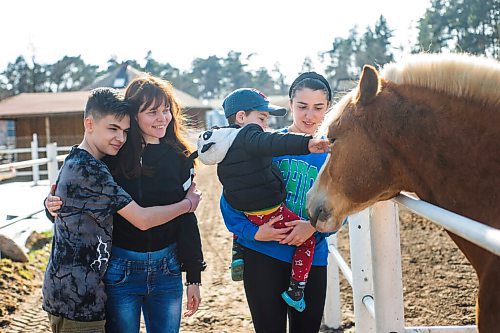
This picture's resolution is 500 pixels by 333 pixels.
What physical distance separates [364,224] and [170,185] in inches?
52.5

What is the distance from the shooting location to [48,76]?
55062 mm

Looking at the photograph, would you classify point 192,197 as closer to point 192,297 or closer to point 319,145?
point 192,297

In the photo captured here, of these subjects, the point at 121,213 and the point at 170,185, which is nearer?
the point at 121,213

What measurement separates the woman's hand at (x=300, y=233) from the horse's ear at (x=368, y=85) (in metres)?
0.64

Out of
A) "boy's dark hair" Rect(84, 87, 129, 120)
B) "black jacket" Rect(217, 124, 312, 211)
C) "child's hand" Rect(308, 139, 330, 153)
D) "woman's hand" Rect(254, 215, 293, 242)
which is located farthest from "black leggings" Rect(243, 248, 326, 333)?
"boy's dark hair" Rect(84, 87, 129, 120)

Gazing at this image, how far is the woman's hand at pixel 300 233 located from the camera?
221cm

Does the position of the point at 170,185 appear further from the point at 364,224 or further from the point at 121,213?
the point at 364,224

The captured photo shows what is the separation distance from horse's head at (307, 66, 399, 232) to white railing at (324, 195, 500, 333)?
4.9 inches

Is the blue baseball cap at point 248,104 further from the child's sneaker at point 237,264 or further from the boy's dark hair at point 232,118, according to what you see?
the child's sneaker at point 237,264

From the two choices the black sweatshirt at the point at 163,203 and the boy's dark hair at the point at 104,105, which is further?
the black sweatshirt at the point at 163,203

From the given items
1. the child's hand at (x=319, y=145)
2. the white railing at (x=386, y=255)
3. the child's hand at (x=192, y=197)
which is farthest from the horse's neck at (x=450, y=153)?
the child's hand at (x=192, y=197)

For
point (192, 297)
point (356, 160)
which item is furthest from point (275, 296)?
point (356, 160)

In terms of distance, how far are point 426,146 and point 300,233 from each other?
2.33ft

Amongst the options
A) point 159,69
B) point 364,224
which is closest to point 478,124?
point 364,224
